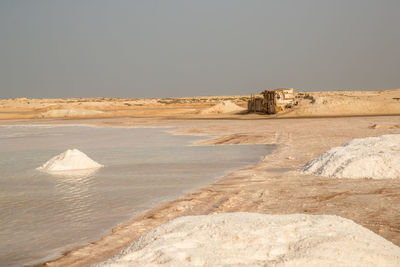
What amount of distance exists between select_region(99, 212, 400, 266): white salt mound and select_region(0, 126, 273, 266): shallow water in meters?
1.54

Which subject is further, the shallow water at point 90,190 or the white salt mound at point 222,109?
the white salt mound at point 222,109

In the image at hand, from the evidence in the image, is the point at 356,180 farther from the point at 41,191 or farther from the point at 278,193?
the point at 41,191

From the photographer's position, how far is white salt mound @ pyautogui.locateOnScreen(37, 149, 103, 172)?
964cm

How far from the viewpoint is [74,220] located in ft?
18.0

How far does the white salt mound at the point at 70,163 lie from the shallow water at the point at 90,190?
1.24ft

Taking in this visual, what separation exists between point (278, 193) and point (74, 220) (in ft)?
9.73

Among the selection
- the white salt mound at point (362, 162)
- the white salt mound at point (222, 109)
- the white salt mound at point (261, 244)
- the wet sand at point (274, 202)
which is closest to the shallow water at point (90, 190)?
the wet sand at point (274, 202)

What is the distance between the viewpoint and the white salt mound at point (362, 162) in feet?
24.3

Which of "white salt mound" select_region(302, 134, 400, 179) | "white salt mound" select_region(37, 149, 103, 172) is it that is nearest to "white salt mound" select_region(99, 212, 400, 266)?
"white salt mound" select_region(302, 134, 400, 179)

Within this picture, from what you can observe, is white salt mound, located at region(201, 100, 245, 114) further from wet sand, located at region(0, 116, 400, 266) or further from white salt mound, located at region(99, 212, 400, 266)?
white salt mound, located at region(99, 212, 400, 266)

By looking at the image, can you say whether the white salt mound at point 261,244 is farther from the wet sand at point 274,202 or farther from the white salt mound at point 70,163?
the white salt mound at point 70,163

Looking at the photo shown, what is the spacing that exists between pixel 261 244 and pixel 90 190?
15.5 feet

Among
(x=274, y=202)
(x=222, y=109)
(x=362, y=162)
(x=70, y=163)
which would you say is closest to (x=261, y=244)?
(x=274, y=202)

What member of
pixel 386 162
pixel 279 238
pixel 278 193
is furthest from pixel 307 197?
pixel 279 238
